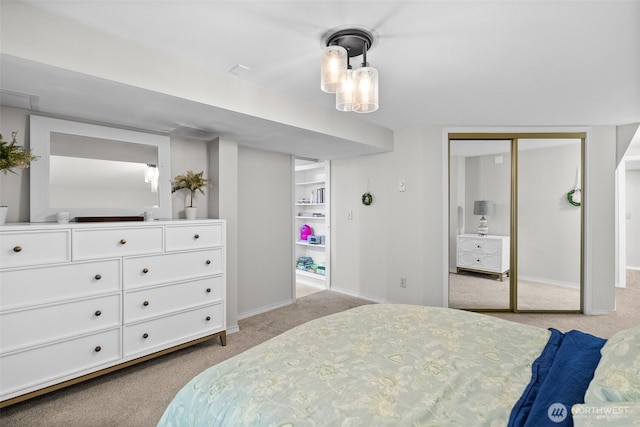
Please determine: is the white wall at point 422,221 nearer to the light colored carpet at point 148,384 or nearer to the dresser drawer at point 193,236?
the light colored carpet at point 148,384

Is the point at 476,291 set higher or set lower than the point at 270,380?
lower

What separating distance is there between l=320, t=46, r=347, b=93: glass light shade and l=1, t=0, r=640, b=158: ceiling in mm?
178

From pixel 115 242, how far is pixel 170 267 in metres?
0.47

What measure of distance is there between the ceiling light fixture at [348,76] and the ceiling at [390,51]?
3.2 inches

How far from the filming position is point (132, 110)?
7.72ft

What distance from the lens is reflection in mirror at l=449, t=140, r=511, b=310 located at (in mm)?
3867

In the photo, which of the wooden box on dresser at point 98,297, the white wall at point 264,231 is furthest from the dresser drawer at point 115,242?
the white wall at point 264,231

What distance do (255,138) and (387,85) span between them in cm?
145

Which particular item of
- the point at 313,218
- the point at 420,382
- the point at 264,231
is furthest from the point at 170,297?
the point at 313,218

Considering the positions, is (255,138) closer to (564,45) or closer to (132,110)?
(132,110)

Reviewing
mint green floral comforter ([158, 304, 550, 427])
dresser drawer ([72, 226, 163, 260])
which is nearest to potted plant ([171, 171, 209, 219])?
dresser drawer ([72, 226, 163, 260])

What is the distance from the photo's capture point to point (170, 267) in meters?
2.63

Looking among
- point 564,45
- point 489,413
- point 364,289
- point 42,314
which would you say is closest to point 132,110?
point 42,314

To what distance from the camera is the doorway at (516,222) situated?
3.80 m
